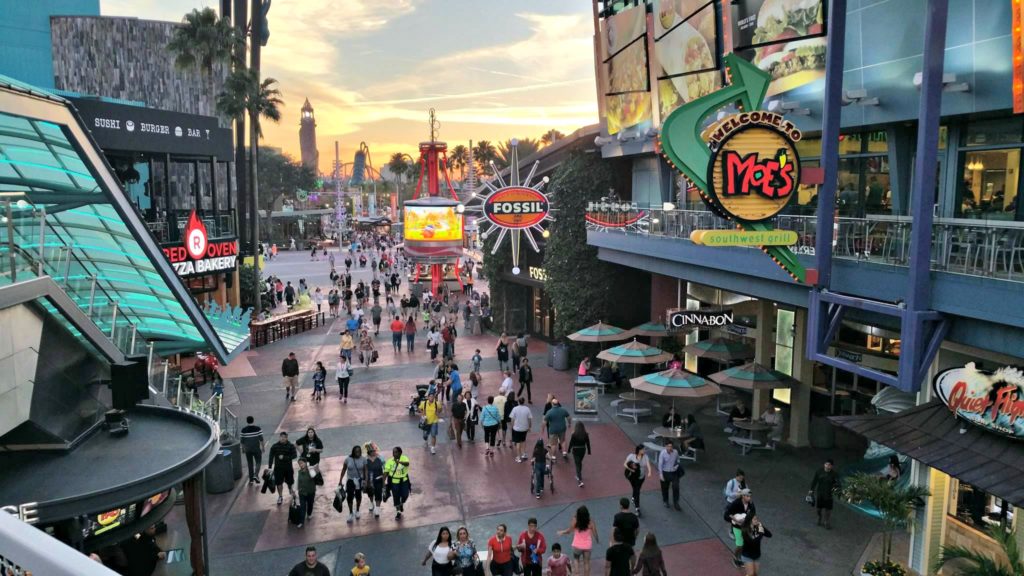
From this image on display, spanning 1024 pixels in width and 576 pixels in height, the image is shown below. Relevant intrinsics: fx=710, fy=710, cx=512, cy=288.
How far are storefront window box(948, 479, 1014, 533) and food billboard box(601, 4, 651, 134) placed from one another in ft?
47.5

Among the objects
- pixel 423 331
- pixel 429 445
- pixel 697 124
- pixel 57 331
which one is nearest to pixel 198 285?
pixel 423 331

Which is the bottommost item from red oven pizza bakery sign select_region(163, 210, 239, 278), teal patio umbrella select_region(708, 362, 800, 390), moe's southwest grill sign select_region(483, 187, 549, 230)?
teal patio umbrella select_region(708, 362, 800, 390)

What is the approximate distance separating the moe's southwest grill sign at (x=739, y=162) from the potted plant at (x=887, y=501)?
414 centimetres

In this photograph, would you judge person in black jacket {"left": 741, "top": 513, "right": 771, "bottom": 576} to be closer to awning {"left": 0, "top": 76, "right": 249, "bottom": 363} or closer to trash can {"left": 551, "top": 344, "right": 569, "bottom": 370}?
awning {"left": 0, "top": 76, "right": 249, "bottom": 363}

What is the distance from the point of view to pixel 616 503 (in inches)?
558

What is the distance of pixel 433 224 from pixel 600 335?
937 inches

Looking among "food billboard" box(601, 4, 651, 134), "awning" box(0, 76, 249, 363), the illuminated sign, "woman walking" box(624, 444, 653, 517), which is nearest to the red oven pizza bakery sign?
"awning" box(0, 76, 249, 363)

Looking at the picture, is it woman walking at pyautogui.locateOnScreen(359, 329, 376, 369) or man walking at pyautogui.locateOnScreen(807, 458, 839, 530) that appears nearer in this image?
man walking at pyautogui.locateOnScreen(807, 458, 839, 530)

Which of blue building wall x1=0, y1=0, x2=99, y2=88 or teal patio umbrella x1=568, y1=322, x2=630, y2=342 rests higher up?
blue building wall x1=0, y1=0, x2=99, y2=88

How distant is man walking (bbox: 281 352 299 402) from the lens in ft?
70.1

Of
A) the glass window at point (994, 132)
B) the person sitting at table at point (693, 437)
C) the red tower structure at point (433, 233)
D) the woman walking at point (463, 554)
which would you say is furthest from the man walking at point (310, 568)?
the red tower structure at point (433, 233)

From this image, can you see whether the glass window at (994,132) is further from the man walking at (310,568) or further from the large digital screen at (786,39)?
the man walking at (310,568)

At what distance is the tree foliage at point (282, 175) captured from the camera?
111500mm

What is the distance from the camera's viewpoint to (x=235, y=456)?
15430 mm
